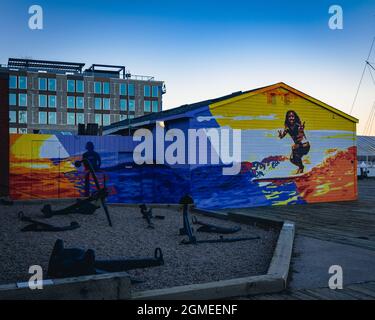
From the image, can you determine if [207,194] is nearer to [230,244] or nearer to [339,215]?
[339,215]

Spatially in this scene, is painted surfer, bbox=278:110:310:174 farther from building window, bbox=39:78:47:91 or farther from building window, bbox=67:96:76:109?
building window, bbox=39:78:47:91

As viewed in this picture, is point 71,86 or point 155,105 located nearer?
point 71,86

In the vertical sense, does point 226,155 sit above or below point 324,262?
above

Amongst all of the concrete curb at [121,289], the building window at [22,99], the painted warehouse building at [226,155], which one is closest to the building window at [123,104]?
the building window at [22,99]

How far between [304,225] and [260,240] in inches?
132

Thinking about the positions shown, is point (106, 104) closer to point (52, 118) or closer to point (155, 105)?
point (155, 105)

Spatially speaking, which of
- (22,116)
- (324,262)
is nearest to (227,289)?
(324,262)

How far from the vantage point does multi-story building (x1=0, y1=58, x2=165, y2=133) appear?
7625 centimetres

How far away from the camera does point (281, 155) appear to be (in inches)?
693

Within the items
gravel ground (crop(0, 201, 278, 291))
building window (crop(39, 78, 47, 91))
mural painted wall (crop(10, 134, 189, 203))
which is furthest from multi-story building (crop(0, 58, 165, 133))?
gravel ground (crop(0, 201, 278, 291))

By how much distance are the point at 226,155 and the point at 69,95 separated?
227ft

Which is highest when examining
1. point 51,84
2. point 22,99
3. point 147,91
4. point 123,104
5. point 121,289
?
point 51,84
